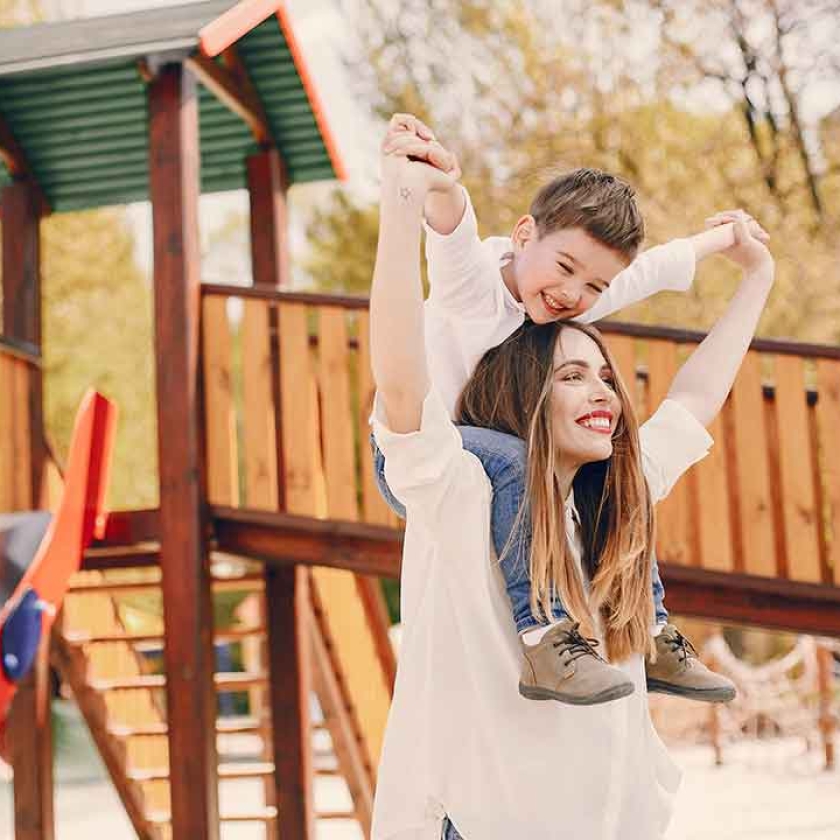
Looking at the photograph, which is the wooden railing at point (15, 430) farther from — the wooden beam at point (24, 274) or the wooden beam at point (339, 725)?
the wooden beam at point (339, 725)

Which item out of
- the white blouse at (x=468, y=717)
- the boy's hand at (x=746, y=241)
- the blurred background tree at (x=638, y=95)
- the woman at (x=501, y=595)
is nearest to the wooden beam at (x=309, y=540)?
the boy's hand at (x=746, y=241)

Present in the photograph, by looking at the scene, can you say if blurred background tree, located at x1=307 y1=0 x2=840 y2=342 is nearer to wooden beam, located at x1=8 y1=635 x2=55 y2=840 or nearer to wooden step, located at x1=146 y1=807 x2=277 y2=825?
wooden step, located at x1=146 y1=807 x2=277 y2=825

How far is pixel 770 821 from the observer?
11453 mm

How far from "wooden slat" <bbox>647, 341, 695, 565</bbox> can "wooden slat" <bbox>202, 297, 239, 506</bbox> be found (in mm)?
1899

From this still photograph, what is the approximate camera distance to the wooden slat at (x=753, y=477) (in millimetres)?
6324

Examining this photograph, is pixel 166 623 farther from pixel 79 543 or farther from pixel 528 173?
pixel 528 173

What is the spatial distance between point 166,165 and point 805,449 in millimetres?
3102

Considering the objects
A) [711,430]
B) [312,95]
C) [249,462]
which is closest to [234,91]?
[312,95]

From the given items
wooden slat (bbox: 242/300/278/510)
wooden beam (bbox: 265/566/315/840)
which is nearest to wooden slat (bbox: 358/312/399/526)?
wooden slat (bbox: 242/300/278/510)

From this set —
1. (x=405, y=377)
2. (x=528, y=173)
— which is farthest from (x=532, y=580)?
(x=528, y=173)

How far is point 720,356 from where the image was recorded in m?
2.42

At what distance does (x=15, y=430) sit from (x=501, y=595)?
18.8 feet

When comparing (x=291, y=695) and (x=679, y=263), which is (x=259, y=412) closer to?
(x=291, y=695)

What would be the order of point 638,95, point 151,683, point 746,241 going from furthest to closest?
point 638,95
point 151,683
point 746,241
